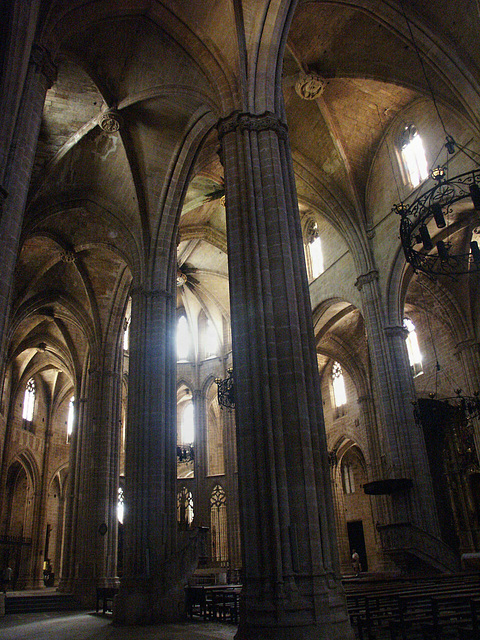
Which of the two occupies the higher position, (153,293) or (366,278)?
(366,278)

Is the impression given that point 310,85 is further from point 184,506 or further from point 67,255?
point 184,506

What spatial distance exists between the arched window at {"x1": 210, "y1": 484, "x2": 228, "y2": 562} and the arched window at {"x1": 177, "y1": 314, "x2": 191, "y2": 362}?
7.32 meters

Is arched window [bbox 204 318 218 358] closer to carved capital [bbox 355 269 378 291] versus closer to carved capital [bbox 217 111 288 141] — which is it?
carved capital [bbox 355 269 378 291]

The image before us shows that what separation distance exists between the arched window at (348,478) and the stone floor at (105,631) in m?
17.7

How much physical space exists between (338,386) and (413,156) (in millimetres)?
14193

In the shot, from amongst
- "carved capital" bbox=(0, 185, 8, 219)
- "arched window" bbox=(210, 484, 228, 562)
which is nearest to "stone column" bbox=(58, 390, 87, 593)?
"arched window" bbox=(210, 484, 228, 562)

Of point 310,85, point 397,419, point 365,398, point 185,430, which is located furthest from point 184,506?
point 310,85

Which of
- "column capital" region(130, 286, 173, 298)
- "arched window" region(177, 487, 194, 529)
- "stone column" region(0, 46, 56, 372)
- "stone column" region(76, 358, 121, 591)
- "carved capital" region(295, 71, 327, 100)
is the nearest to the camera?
"stone column" region(0, 46, 56, 372)

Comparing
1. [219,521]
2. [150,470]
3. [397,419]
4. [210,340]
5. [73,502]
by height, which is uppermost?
[210,340]

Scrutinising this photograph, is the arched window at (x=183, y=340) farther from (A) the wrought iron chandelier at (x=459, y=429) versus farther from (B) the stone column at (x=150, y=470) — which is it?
(B) the stone column at (x=150, y=470)

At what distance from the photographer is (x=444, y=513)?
21500 millimetres

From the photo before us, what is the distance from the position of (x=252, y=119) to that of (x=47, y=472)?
1110 inches

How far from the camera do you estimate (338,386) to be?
28.9 meters

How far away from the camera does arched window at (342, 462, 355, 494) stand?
1162 inches
